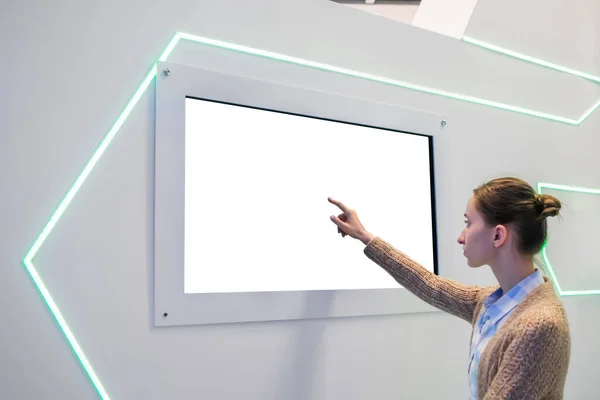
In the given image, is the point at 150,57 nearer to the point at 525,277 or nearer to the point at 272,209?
the point at 272,209

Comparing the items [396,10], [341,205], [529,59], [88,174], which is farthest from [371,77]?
[396,10]

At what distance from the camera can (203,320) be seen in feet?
4.39

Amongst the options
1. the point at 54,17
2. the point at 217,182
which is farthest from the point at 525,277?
the point at 54,17

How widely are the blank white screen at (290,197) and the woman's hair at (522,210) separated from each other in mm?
479

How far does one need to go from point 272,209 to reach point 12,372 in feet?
2.27

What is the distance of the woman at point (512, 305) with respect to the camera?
1057 mm

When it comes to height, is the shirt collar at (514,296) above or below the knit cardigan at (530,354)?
→ above

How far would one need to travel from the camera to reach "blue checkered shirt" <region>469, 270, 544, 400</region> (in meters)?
1.20

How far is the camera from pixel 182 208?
134cm

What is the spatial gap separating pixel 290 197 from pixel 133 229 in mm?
431

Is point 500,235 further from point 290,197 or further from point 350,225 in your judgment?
→ point 290,197

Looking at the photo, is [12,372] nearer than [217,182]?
Yes

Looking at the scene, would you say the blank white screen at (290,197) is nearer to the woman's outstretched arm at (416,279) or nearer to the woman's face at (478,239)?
the woman's outstretched arm at (416,279)

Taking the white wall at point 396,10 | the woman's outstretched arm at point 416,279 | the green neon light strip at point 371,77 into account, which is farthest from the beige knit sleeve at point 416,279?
the white wall at point 396,10
